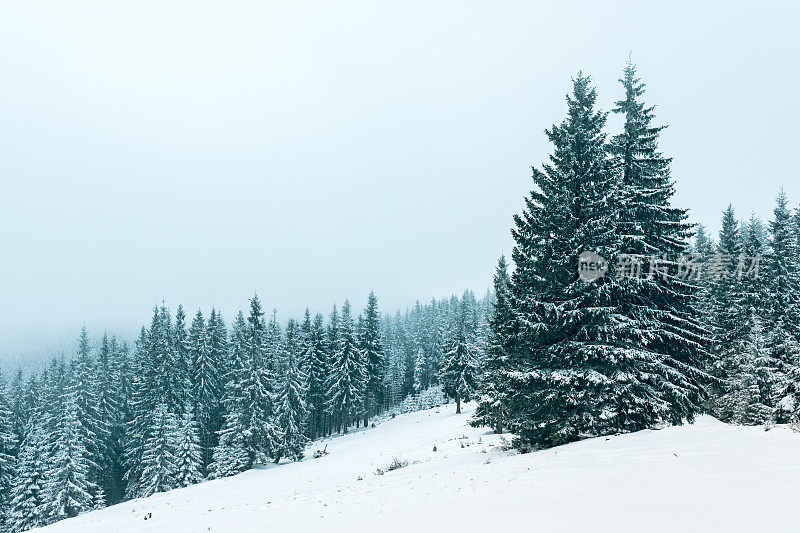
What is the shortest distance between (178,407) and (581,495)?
1984 inches

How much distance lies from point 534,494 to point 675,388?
9940 millimetres

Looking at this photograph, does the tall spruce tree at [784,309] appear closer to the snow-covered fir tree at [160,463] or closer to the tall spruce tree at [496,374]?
the tall spruce tree at [496,374]

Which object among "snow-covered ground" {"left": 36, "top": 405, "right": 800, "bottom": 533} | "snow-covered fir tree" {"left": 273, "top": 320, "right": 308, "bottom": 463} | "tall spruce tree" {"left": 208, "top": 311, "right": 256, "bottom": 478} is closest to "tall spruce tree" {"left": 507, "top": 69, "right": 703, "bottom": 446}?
"snow-covered ground" {"left": 36, "top": 405, "right": 800, "bottom": 533}

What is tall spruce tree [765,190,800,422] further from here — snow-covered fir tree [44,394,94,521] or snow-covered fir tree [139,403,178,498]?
snow-covered fir tree [44,394,94,521]

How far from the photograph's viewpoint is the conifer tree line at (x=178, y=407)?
38531mm

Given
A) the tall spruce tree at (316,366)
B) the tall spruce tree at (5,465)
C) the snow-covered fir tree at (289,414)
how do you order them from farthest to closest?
1. the tall spruce tree at (316,366)
2. the tall spruce tree at (5,465)
3. the snow-covered fir tree at (289,414)

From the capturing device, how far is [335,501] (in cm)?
1407

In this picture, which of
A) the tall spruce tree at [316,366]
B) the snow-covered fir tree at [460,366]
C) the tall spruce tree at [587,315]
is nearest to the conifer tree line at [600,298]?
the tall spruce tree at [587,315]

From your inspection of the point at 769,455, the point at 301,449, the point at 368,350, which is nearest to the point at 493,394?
the point at 769,455

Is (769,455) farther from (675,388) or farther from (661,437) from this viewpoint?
(675,388)

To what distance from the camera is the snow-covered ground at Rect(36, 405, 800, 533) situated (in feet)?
25.7

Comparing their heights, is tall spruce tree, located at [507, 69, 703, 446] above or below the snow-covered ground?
above

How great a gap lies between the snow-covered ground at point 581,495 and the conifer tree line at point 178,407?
21.8 meters

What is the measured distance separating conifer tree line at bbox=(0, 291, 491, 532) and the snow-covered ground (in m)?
21.8
